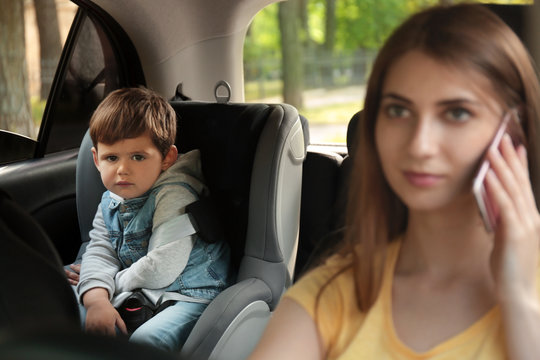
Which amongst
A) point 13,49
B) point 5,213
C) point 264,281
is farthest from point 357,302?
point 13,49

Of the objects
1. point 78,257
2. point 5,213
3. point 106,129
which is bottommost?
point 78,257

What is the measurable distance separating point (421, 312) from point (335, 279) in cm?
14

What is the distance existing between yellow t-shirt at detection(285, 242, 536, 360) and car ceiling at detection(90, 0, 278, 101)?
157 cm

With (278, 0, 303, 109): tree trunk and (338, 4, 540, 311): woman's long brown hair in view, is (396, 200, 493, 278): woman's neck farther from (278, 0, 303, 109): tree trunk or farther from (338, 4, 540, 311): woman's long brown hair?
(278, 0, 303, 109): tree trunk

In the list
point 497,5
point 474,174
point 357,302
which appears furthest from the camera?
point 497,5

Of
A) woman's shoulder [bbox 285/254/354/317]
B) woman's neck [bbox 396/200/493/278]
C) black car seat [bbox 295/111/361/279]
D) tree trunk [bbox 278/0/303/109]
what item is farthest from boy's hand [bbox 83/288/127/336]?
tree trunk [bbox 278/0/303/109]

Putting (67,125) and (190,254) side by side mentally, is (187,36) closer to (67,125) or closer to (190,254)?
(67,125)

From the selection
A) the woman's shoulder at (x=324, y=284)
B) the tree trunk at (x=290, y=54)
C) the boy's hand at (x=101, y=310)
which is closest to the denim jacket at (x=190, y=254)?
the boy's hand at (x=101, y=310)

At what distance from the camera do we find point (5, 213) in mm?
965

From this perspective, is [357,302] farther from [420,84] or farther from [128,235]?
[128,235]

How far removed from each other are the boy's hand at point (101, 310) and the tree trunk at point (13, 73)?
76 centimetres

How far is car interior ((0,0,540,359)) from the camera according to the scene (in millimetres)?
1818

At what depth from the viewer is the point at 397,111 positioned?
86cm

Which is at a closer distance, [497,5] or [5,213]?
[5,213]
